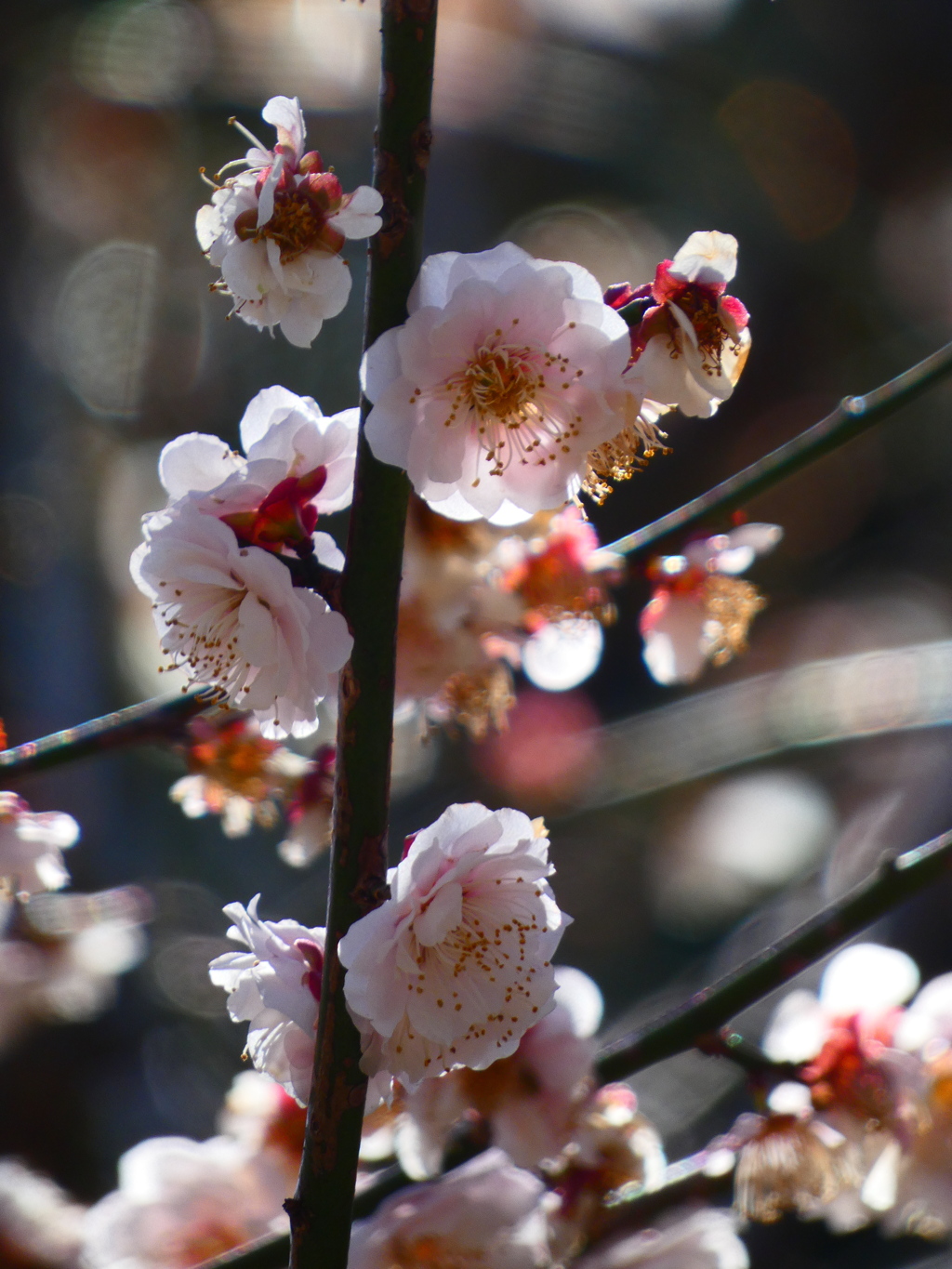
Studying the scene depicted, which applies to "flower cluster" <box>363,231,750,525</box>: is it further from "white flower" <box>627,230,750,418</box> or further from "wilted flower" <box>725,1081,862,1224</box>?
"wilted flower" <box>725,1081,862,1224</box>

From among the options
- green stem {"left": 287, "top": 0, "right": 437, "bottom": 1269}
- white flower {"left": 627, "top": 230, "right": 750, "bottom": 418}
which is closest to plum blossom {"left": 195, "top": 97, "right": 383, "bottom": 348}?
green stem {"left": 287, "top": 0, "right": 437, "bottom": 1269}

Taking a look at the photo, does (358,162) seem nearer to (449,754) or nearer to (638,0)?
(638,0)

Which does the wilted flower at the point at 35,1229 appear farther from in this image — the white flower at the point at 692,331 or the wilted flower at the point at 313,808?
the white flower at the point at 692,331

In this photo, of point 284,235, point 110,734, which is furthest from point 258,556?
point 110,734

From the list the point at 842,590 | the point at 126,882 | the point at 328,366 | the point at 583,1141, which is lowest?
the point at 583,1141

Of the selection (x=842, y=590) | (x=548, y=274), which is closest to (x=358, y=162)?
(x=842, y=590)

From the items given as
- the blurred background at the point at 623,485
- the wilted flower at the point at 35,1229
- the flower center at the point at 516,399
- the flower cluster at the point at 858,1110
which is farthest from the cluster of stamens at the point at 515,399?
the blurred background at the point at 623,485
